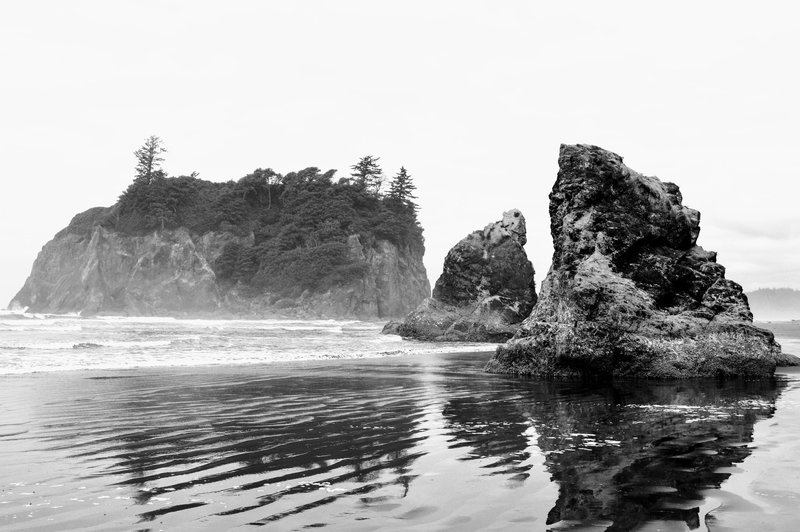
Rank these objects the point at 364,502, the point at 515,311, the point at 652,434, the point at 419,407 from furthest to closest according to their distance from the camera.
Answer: the point at 515,311
the point at 419,407
the point at 652,434
the point at 364,502

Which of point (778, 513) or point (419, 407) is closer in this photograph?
point (778, 513)

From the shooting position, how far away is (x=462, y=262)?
37344mm

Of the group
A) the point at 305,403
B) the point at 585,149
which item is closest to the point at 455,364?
the point at 585,149

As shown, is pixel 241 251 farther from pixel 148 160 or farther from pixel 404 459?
pixel 404 459

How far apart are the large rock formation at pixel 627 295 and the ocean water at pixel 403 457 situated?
4.40 ft

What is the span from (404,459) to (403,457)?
8 cm

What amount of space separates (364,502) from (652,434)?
3556 mm

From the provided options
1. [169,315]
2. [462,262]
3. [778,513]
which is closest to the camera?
[778,513]

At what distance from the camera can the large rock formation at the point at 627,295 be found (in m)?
12.1

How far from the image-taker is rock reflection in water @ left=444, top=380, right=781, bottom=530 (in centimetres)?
387

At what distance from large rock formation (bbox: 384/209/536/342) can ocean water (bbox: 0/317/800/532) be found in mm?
21728

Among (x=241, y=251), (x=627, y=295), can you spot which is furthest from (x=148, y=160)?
(x=627, y=295)

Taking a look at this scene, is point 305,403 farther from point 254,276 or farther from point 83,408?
point 254,276

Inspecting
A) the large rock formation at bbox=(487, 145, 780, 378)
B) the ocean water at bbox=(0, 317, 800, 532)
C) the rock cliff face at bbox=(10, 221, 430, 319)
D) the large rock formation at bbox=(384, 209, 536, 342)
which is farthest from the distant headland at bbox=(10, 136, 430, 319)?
the ocean water at bbox=(0, 317, 800, 532)
